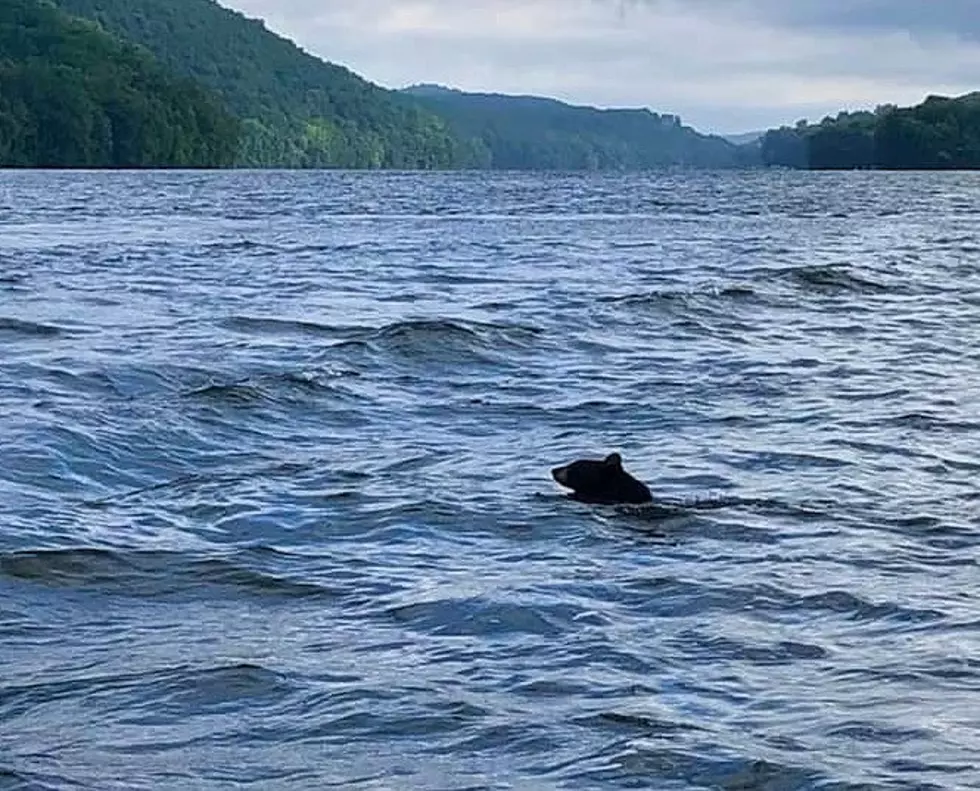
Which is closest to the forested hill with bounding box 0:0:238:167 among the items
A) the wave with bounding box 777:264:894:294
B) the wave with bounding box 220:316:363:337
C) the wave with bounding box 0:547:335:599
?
the wave with bounding box 777:264:894:294

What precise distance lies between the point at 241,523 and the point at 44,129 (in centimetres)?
13421

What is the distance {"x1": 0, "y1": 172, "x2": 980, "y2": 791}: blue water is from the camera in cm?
685

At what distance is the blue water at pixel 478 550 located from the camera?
22.5 feet

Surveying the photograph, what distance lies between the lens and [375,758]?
6.70 m

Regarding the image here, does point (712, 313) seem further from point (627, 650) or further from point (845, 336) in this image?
point (627, 650)

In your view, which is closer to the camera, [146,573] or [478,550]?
[146,573]

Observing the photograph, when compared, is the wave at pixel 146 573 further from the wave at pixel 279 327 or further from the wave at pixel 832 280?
the wave at pixel 832 280

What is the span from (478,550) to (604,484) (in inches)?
62.3

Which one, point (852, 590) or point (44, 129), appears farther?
point (44, 129)

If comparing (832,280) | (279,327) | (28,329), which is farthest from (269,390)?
(832,280)

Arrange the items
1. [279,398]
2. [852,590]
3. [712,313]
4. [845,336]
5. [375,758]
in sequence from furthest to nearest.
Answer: [712,313]
[845,336]
[279,398]
[852,590]
[375,758]

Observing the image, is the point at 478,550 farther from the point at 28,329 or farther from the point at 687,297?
the point at 687,297

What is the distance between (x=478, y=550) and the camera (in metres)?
10.4

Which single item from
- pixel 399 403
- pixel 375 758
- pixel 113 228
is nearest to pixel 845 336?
pixel 399 403
